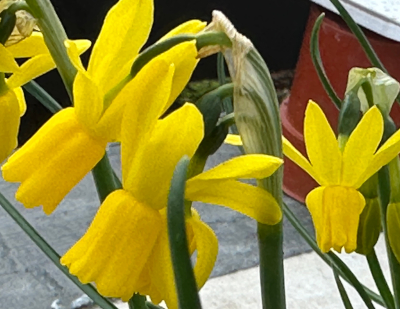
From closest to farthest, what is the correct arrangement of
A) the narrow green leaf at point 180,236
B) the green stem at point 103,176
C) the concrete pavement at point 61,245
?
the narrow green leaf at point 180,236, the green stem at point 103,176, the concrete pavement at point 61,245

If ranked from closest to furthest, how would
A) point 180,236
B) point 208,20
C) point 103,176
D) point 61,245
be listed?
point 180,236
point 103,176
point 61,245
point 208,20

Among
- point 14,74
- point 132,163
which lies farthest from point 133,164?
point 14,74

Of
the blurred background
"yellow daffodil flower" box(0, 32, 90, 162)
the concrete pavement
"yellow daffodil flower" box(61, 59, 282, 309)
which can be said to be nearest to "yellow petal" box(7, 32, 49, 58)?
"yellow daffodil flower" box(0, 32, 90, 162)

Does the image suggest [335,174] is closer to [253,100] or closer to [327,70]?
[253,100]

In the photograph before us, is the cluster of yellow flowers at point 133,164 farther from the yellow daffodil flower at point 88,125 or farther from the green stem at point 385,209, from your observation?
the green stem at point 385,209

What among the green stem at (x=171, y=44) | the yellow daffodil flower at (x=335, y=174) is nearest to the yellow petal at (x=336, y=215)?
the yellow daffodil flower at (x=335, y=174)

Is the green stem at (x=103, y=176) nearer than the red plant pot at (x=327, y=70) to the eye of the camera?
Yes
